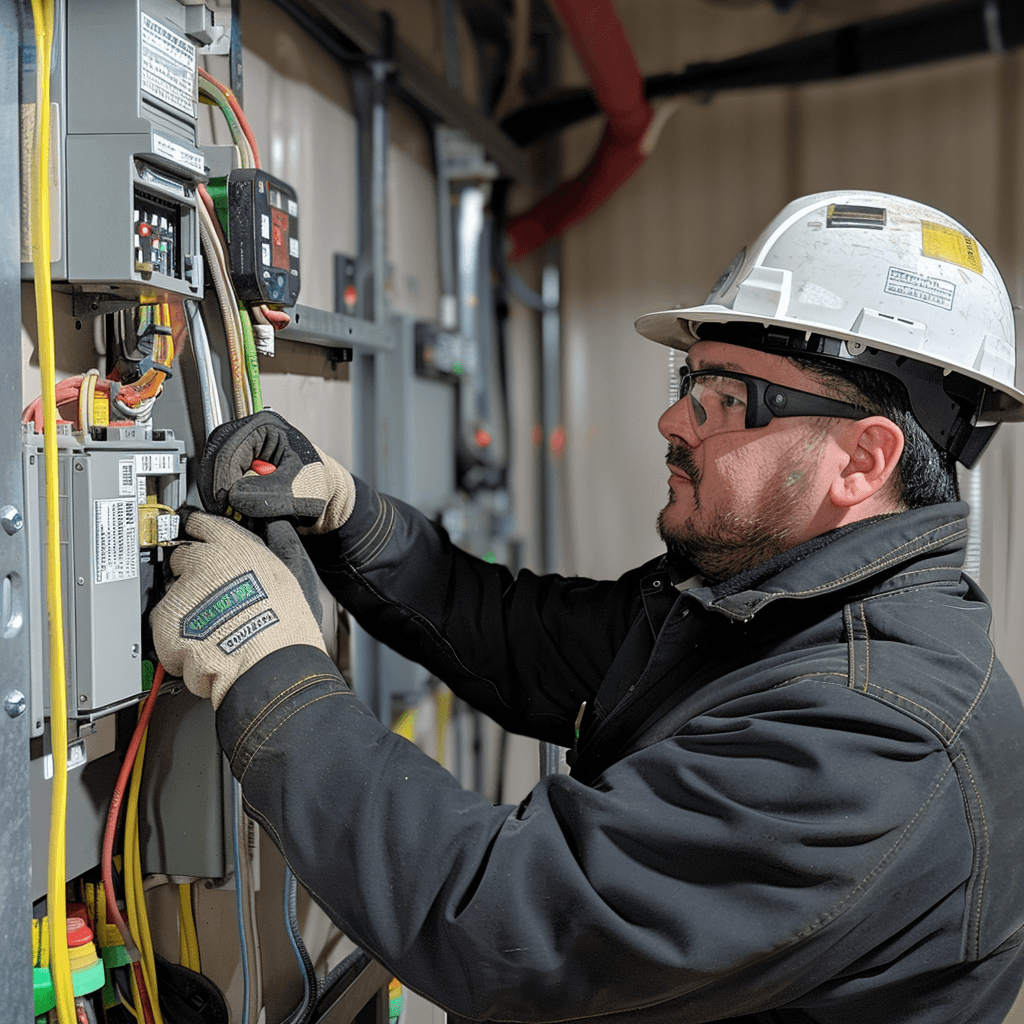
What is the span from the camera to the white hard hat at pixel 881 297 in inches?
41.8

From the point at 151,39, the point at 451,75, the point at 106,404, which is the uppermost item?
the point at 451,75

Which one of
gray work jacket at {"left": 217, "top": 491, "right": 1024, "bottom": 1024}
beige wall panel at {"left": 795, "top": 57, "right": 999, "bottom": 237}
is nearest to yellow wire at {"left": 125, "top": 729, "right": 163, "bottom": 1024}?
gray work jacket at {"left": 217, "top": 491, "right": 1024, "bottom": 1024}

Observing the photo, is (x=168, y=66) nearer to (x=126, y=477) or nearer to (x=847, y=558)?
(x=126, y=477)

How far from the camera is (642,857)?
0.81 meters

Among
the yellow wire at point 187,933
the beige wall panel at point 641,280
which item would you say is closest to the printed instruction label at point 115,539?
the yellow wire at point 187,933

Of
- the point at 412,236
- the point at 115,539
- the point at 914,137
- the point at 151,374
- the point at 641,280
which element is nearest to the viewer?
the point at 115,539

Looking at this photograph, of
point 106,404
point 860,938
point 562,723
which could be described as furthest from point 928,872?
point 106,404

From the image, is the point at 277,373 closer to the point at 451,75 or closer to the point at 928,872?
the point at 928,872

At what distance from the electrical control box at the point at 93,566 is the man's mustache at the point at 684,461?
0.60m

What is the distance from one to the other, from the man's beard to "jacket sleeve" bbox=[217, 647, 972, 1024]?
272mm

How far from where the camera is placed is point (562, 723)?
1.33 metres

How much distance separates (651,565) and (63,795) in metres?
0.79

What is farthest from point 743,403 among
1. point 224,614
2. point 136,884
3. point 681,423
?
point 136,884

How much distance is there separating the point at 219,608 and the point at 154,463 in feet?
0.54
